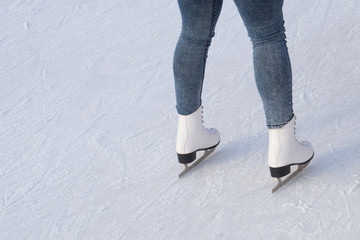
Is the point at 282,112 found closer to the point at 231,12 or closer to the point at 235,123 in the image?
the point at 235,123

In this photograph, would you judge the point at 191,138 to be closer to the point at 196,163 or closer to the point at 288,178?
the point at 196,163

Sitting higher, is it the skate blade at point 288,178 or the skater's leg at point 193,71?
the skater's leg at point 193,71

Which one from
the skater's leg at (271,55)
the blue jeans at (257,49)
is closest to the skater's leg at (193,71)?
the blue jeans at (257,49)

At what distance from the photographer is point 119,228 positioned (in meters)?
1.98

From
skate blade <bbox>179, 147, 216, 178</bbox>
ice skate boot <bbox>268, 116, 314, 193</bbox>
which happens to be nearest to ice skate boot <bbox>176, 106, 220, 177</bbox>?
skate blade <bbox>179, 147, 216, 178</bbox>

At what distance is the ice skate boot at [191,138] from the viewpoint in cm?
210

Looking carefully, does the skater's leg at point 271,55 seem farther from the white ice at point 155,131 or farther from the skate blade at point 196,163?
the skate blade at point 196,163

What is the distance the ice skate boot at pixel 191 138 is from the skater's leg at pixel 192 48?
3cm

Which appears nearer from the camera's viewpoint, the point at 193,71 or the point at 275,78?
the point at 275,78

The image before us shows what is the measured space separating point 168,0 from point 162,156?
59.9 inches

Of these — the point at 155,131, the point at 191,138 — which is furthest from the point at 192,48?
the point at 155,131

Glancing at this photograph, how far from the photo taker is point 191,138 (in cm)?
213

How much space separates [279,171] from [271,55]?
1.09 ft

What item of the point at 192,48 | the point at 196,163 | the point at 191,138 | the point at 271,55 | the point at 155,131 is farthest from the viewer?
the point at 155,131
